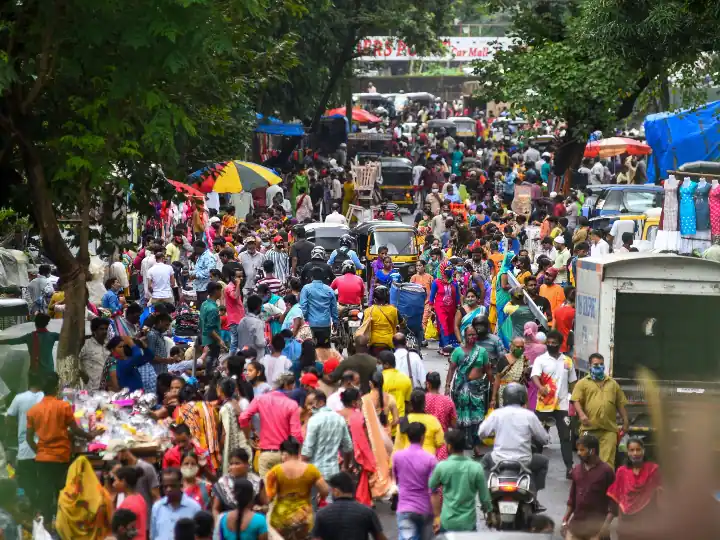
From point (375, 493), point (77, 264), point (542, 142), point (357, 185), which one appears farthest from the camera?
point (542, 142)

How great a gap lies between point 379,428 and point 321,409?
2.44 ft

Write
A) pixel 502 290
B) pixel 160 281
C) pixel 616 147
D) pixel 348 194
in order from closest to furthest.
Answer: pixel 502 290 → pixel 160 281 → pixel 348 194 → pixel 616 147

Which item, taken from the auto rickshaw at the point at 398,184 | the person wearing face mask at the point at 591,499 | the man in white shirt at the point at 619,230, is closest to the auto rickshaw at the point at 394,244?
the man in white shirt at the point at 619,230

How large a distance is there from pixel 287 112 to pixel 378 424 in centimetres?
3138

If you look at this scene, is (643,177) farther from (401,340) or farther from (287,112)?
(401,340)

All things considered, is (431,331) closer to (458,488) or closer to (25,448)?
(25,448)

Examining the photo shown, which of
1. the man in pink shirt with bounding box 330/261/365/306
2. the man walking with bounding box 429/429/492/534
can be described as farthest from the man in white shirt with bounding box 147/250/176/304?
the man walking with bounding box 429/429/492/534

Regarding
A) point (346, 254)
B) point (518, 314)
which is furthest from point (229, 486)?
point (346, 254)

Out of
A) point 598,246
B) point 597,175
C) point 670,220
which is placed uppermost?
point 597,175

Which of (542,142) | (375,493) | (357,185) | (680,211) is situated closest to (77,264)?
(375,493)

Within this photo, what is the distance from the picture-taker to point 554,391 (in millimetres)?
14758

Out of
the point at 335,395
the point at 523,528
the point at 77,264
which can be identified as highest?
the point at 77,264

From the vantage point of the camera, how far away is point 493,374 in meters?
15.2

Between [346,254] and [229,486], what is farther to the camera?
[346,254]
